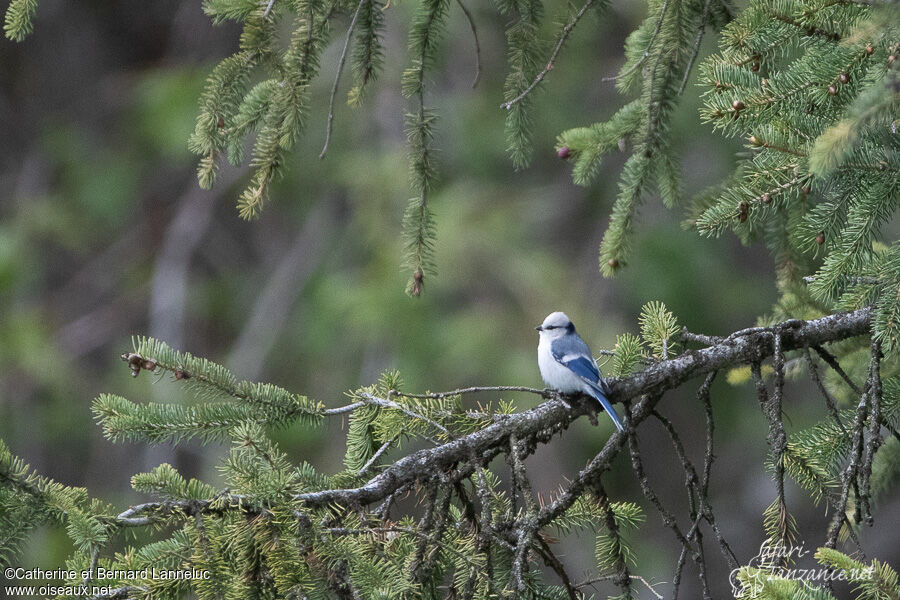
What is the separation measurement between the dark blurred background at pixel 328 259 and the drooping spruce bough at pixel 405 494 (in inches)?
119

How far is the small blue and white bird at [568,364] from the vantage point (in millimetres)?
2420

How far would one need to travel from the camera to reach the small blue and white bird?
242 centimetres

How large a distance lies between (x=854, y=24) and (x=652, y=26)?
27.1 inches

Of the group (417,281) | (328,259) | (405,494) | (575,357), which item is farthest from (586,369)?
(328,259)

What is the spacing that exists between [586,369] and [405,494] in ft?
2.35

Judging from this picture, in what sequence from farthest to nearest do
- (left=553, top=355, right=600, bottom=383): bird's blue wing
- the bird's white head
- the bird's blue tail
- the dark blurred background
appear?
the dark blurred background
the bird's white head
(left=553, top=355, right=600, bottom=383): bird's blue wing
the bird's blue tail

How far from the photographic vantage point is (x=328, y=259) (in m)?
7.21

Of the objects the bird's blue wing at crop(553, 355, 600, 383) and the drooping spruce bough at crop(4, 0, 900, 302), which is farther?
the bird's blue wing at crop(553, 355, 600, 383)

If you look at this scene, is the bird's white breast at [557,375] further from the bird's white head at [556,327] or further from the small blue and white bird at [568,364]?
the bird's white head at [556,327]
